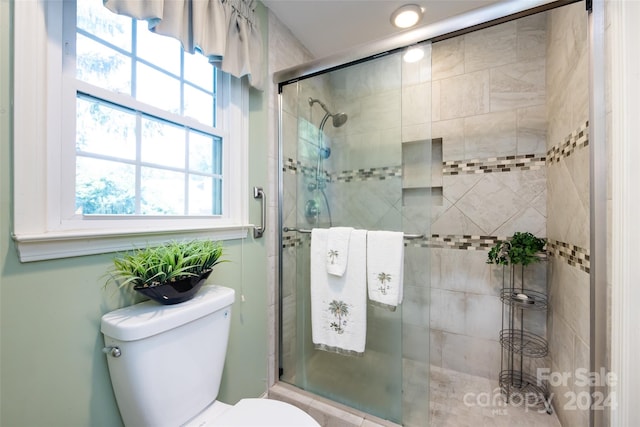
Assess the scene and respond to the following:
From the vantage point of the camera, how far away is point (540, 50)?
5.23 ft

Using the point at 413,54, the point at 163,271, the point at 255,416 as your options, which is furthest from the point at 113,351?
the point at 413,54

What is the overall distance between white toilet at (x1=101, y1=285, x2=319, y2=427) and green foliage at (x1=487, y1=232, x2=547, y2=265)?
138cm

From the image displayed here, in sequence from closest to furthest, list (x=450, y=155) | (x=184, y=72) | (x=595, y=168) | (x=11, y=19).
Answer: (x=11, y=19)
(x=595, y=168)
(x=184, y=72)
(x=450, y=155)

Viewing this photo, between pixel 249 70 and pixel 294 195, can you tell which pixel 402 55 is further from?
pixel 294 195

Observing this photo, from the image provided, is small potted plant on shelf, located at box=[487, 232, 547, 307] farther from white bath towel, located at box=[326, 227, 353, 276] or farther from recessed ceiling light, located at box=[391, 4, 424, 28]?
recessed ceiling light, located at box=[391, 4, 424, 28]

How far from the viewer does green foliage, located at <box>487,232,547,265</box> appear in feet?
4.75

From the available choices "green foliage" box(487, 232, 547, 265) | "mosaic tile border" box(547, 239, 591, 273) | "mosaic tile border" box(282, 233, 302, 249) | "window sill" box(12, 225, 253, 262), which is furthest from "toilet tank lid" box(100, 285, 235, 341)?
"green foliage" box(487, 232, 547, 265)

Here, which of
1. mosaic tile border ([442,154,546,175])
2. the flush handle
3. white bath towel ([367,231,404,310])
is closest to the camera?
the flush handle

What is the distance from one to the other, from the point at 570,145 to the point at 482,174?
1.76ft

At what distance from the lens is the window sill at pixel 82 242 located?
0.68m

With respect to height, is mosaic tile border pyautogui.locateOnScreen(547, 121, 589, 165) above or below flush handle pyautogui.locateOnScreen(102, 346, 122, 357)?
above

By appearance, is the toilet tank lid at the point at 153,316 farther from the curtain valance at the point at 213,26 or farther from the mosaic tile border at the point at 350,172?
the curtain valance at the point at 213,26

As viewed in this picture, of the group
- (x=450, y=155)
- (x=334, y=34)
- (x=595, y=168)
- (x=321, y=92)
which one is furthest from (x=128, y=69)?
(x=450, y=155)

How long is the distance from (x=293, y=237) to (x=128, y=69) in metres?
1.07
